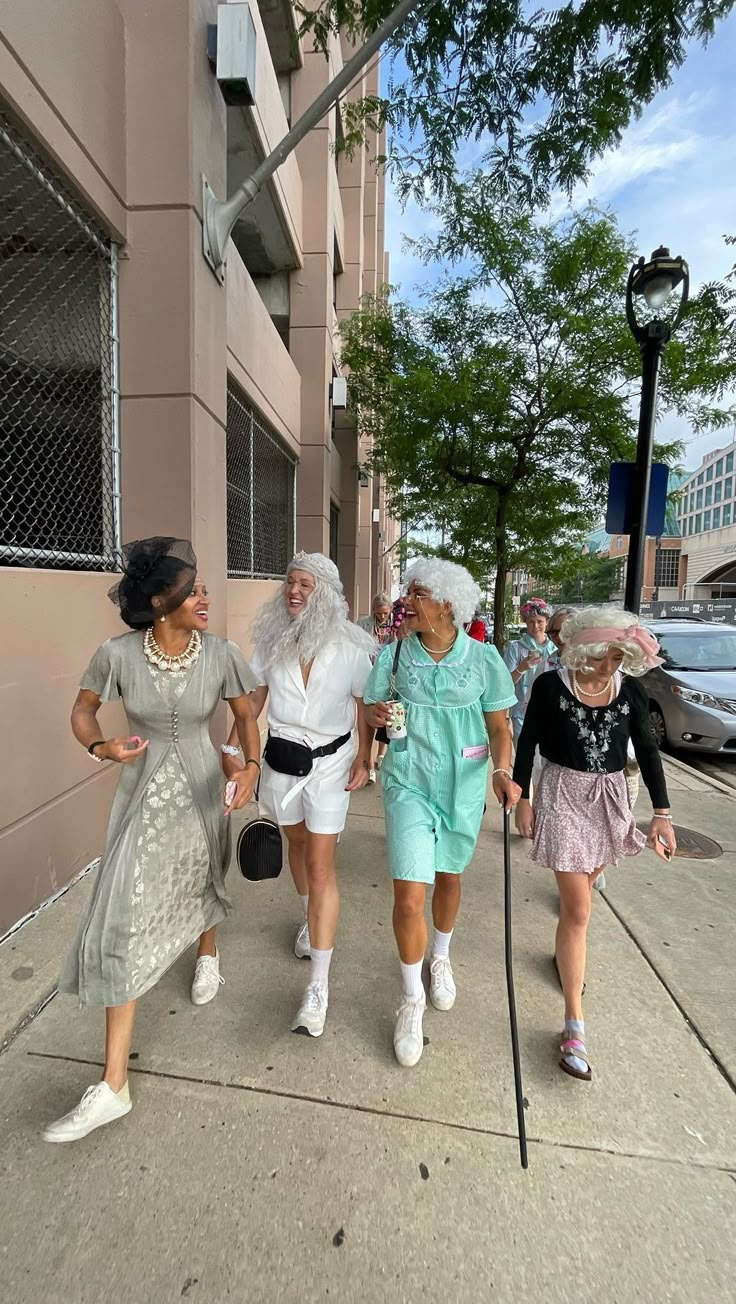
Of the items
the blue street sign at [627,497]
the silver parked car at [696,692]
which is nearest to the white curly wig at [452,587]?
the blue street sign at [627,497]

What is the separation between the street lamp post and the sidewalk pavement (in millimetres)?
2685

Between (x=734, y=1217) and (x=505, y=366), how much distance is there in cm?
966

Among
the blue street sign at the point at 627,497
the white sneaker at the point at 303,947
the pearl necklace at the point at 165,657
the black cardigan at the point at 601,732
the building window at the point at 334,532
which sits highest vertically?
the building window at the point at 334,532

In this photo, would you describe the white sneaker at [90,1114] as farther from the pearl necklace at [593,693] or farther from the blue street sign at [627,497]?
the blue street sign at [627,497]

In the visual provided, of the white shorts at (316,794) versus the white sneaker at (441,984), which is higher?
the white shorts at (316,794)

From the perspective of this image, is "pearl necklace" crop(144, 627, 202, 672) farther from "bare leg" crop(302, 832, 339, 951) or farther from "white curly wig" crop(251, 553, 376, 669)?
"bare leg" crop(302, 832, 339, 951)

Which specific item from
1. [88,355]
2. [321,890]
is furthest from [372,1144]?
[88,355]

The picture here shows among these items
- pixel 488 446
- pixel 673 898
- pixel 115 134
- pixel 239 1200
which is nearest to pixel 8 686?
pixel 239 1200

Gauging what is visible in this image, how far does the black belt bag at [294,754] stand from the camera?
263 cm

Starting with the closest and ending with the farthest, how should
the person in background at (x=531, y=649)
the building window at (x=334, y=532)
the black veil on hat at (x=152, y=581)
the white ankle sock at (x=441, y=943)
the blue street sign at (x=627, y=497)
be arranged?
the black veil on hat at (x=152, y=581) → the white ankle sock at (x=441, y=943) → the blue street sign at (x=627, y=497) → the person in background at (x=531, y=649) → the building window at (x=334, y=532)

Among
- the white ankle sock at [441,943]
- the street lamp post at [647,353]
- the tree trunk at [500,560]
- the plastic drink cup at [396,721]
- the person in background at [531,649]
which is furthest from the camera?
the tree trunk at [500,560]

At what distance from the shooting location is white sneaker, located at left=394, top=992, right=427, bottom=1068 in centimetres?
234

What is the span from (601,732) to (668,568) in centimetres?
9265

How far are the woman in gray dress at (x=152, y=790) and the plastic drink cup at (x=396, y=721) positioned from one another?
0.55 meters
